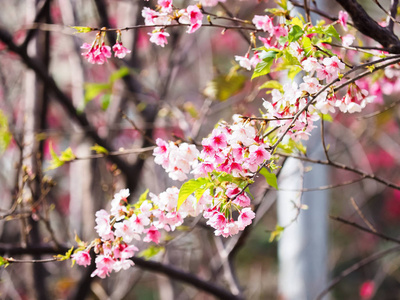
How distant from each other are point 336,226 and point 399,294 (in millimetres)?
923

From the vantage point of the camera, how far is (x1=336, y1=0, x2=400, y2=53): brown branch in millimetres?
1175

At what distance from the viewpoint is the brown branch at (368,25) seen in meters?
1.17

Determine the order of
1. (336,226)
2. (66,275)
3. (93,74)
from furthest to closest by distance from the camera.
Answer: (336,226)
(93,74)
(66,275)

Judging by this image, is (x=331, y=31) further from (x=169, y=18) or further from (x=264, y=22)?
(x=169, y=18)

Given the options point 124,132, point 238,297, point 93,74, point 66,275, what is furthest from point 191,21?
point 93,74

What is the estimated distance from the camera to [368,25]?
120cm

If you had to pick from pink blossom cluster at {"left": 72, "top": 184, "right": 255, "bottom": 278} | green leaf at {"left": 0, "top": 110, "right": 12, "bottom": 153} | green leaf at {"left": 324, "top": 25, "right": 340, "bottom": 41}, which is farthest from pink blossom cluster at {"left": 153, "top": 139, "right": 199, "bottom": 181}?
green leaf at {"left": 0, "top": 110, "right": 12, "bottom": 153}

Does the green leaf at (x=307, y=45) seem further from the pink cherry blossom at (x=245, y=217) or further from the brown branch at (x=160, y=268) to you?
the brown branch at (x=160, y=268)

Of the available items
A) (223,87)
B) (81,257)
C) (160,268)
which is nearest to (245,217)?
(81,257)

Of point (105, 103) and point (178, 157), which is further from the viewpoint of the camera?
point (105, 103)

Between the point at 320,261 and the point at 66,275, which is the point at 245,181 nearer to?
the point at 320,261

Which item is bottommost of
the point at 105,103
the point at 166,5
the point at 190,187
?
the point at 105,103

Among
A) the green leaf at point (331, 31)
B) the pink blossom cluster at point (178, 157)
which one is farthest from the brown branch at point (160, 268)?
the green leaf at point (331, 31)

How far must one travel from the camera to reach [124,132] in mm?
3838
